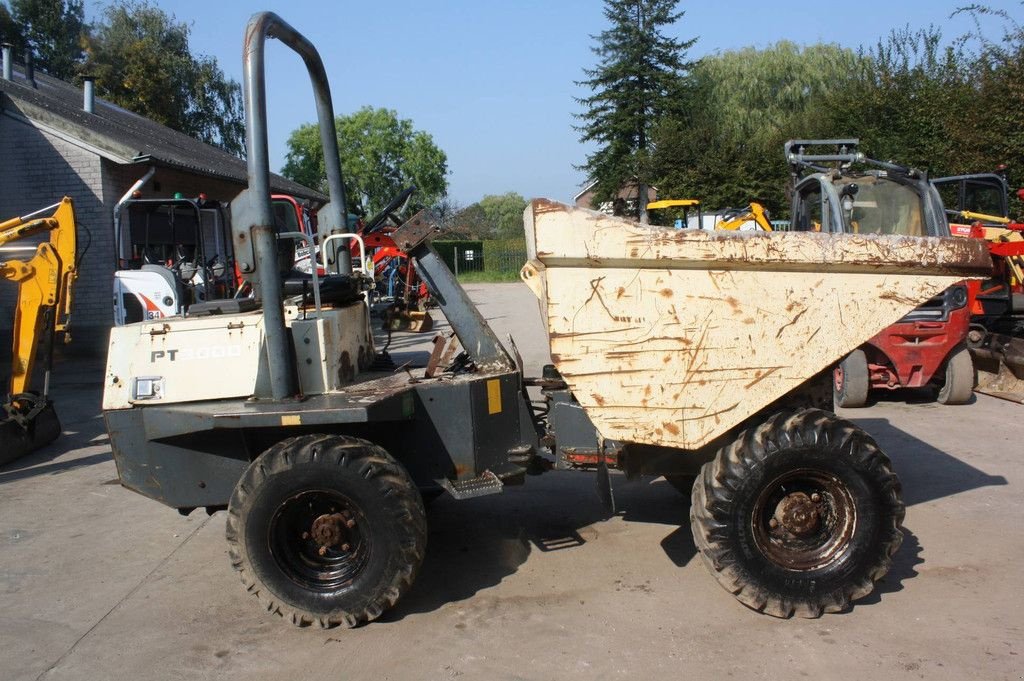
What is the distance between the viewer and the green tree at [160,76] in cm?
3716

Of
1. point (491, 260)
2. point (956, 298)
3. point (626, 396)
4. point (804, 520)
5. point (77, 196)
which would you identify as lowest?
point (804, 520)

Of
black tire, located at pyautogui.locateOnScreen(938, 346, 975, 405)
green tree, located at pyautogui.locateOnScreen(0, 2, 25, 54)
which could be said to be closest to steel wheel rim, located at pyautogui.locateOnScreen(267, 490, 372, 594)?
black tire, located at pyautogui.locateOnScreen(938, 346, 975, 405)

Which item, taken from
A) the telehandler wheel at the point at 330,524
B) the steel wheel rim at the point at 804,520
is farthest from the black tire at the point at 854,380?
the telehandler wheel at the point at 330,524

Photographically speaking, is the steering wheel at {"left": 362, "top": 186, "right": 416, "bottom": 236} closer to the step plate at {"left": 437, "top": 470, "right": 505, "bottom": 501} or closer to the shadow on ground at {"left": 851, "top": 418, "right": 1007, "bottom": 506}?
the step plate at {"left": 437, "top": 470, "right": 505, "bottom": 501}

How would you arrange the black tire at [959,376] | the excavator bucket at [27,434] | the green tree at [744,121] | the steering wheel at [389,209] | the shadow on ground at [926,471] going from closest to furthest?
the steering wheel at [389,209], the shadow on ground at [926,471], the excavator bucket at [27,434], the black tire at [959,376], the green tree at [744,121]

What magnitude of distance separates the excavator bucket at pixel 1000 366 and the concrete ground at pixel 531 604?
11.2 ft

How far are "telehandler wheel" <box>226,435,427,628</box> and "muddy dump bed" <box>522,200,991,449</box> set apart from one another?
1057 mm

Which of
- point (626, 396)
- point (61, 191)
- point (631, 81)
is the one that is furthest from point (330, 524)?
point (631, 81)

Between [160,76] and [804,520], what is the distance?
3899 cm

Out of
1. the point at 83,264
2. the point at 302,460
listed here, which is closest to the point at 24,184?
the point at 83,264

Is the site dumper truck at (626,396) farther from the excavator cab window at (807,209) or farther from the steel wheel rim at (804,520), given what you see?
the excavator cab window at (807,209)

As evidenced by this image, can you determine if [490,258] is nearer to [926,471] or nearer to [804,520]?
[926,471]

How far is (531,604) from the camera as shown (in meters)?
4.60

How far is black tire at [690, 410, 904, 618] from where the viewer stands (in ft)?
14.1
